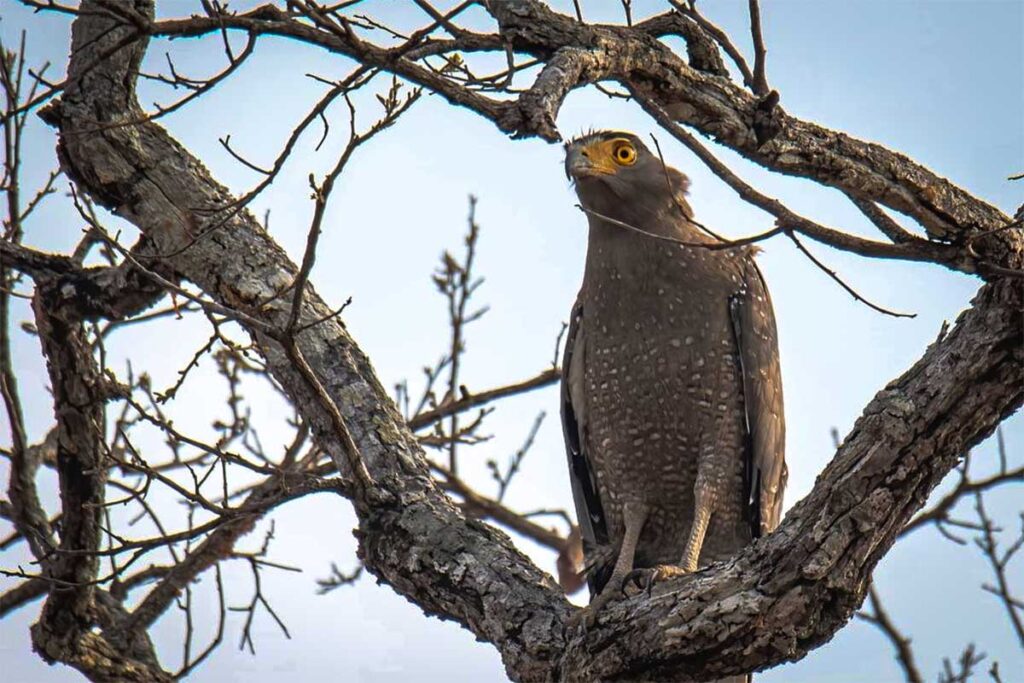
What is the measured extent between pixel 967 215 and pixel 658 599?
154 centimetres

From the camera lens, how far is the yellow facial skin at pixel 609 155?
5938 mm

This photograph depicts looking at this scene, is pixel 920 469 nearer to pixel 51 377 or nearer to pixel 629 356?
pixel 629 356

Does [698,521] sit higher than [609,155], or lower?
lower

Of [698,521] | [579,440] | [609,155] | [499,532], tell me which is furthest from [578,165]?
[499,532]

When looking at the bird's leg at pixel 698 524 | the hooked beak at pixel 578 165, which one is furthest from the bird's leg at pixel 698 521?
the hooked beak at pixel 578 165

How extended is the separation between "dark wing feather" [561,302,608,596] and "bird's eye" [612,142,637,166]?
2.35ft

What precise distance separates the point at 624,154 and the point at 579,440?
1.38 metres

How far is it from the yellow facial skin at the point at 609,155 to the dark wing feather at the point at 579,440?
0.68 meters

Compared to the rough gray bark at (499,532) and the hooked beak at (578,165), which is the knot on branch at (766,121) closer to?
the rough gray bark at (499,532)

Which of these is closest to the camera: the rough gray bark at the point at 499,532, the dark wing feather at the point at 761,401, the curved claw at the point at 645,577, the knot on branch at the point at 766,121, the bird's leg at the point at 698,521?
the rough gray bark at the point at 499,532

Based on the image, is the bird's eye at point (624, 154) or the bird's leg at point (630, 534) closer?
the bird's leg at point (630, 534)

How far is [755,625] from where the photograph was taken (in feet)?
11.9

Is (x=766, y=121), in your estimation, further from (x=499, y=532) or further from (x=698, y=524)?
(x=698, y=524)

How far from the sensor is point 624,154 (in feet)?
19.8
